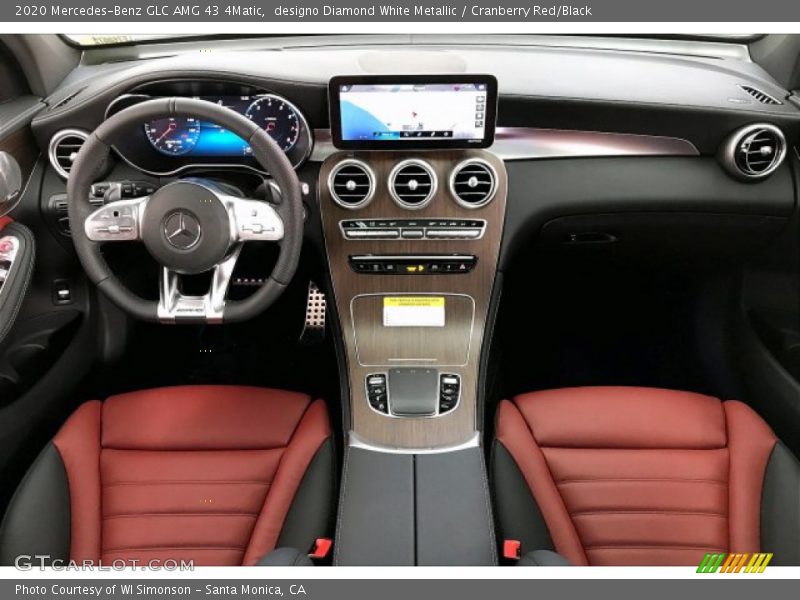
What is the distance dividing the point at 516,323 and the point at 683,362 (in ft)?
1.78

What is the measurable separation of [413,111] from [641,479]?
939 mm

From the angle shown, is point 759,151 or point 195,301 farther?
point 759,151

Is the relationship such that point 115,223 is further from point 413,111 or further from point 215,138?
point 413,111

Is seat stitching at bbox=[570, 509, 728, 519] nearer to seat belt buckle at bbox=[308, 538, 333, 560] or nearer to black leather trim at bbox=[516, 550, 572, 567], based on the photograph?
black leather trim at bbox=[516, 550, 572, 567]

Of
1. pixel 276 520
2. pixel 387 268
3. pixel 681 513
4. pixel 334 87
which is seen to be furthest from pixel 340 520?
pixel 334 87

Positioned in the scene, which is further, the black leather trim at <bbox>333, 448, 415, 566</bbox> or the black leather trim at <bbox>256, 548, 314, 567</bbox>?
the black leather trim at <bbox>333, 448, 415, 566</bbox>

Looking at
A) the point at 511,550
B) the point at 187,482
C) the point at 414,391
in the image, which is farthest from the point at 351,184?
the point at 511,550

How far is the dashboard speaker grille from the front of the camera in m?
1.52

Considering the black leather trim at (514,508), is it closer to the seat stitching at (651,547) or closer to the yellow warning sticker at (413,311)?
the seat stitching at (651,547)

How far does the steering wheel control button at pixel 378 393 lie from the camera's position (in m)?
1.44

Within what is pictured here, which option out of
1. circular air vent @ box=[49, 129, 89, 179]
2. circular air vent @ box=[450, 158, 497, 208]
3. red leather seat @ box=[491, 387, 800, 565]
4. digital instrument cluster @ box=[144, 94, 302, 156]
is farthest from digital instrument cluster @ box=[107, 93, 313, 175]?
red leather seat @ box=[491, 387, 800, 565]

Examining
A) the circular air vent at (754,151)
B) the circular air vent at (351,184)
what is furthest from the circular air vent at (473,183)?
the circular air vent at (754,151)

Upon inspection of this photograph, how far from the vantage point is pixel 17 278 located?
1.46m

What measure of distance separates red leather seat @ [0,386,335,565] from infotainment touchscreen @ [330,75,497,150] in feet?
2.09
